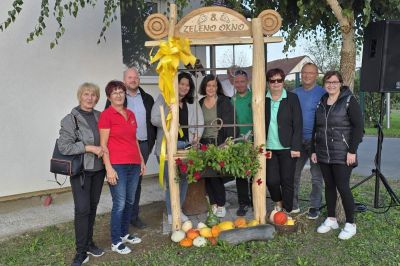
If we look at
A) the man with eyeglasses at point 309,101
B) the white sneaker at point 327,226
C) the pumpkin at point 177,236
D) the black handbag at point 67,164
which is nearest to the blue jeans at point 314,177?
the man with eyeglasses at point 309,101

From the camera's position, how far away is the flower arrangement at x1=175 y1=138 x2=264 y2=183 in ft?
12.9

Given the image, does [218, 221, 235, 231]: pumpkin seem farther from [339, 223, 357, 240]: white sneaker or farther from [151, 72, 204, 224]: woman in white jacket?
[339, 223, 357, 240]: white sneaker

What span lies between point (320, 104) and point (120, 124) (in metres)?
2.05

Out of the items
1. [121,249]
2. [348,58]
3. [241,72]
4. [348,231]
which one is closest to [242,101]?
[241,72]

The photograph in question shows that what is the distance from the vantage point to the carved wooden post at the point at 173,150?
401cm

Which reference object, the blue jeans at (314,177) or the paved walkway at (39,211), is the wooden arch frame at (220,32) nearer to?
the blue jeans at (314,177)

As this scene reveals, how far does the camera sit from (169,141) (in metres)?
4.15

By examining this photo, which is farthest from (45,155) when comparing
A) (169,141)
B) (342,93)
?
(342,93)

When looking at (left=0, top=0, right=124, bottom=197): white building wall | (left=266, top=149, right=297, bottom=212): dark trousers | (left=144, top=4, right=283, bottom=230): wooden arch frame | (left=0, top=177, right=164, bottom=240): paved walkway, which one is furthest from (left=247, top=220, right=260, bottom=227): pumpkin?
(left=0, top=0, right=124, bottom=197): white building wall

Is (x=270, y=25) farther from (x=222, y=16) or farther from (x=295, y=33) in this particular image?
(x=295, y=33)

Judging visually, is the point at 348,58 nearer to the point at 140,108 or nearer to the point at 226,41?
the point at 226,41

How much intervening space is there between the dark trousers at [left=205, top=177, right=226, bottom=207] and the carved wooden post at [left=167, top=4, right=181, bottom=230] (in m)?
0.67

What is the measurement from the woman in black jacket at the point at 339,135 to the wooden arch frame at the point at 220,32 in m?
0.62

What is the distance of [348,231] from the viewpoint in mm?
4156
